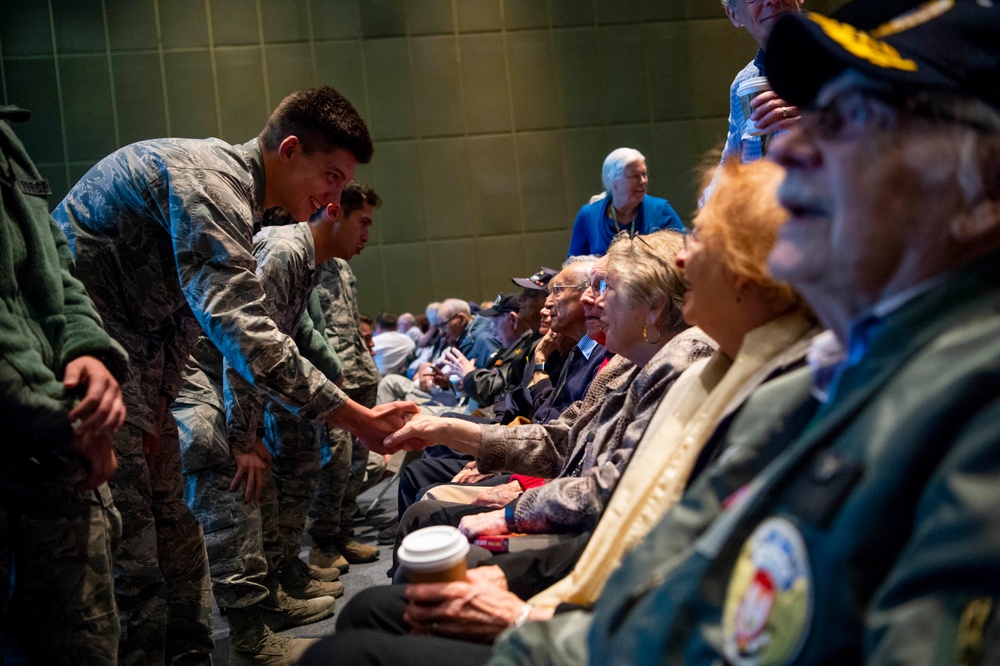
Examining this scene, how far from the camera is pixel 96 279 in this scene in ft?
7.13

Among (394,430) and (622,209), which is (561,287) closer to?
A: (394,430)

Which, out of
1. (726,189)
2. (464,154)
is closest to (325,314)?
(726,189)

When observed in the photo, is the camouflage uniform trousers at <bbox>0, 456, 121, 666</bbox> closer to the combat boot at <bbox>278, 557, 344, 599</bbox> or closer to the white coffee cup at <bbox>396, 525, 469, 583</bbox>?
the white coffee cup at <bbox>396, 525, 469, 583</bbox>

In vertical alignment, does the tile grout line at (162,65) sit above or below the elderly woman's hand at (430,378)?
above

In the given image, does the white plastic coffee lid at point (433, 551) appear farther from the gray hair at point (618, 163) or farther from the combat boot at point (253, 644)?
the gray hair at point (618, 163)

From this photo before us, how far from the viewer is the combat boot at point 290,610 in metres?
3.09

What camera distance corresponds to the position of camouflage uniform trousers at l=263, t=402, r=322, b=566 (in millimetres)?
3531

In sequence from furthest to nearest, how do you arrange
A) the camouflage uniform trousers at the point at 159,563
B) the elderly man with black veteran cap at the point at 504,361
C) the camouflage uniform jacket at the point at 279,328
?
the elderly man with black veteran cap at the point at 504,361, the camouflage uniform jacket at the point at 279,328, the camouflage uniform trousers at the point at 159,563

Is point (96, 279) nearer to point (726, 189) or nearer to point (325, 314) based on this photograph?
point (726, 189)

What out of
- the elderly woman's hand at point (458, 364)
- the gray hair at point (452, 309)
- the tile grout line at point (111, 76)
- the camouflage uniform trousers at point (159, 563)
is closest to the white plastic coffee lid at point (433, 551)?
the camouflage uniform trousers at point (159, 563)

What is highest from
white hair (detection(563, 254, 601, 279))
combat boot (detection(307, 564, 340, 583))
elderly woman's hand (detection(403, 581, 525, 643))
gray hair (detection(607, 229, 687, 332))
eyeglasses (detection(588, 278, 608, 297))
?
gray hair (detection(607, 229, 687, 332))

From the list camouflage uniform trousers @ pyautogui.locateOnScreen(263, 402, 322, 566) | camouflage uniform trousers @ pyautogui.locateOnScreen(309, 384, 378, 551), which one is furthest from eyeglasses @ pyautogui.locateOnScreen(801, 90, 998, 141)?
camouflage uniform trousers @ pyautogui.locateOnScreen(309, 384, 378, 551)

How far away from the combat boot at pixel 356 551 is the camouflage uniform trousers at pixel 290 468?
0.50m

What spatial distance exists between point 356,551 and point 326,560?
0.54 ft
